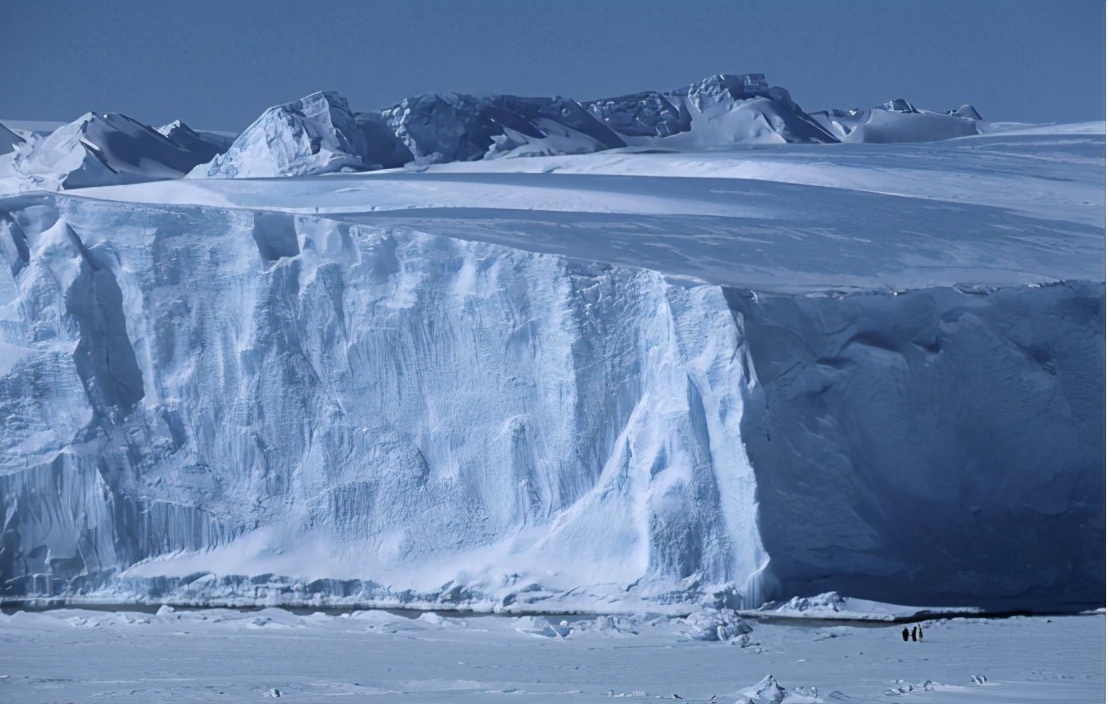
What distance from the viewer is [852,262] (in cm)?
776

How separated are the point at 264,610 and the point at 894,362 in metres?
3.49

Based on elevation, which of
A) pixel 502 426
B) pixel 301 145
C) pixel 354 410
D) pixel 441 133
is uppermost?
pixel 441 133

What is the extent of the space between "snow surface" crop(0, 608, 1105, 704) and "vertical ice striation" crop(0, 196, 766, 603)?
50cm

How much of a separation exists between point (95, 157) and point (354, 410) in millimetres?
3808

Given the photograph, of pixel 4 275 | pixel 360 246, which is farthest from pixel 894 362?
pixel 4 275

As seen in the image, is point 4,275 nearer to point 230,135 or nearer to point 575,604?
point 575,604

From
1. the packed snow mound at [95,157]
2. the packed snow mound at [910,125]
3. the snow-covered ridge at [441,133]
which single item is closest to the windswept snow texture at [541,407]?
the packed snow mound at [95,157]

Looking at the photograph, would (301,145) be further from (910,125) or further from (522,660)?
(522,660)

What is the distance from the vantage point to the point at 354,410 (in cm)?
769

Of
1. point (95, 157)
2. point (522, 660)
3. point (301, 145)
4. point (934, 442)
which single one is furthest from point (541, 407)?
point (95, 157)

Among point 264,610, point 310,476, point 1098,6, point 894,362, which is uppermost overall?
point 1098,6

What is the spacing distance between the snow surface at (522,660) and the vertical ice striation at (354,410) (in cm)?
50

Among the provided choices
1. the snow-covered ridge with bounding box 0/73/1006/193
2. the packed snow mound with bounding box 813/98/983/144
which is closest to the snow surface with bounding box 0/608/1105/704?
the snow-covered ridge with bounding box 0/73/1006/193

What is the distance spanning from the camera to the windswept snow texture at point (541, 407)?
282 inches
